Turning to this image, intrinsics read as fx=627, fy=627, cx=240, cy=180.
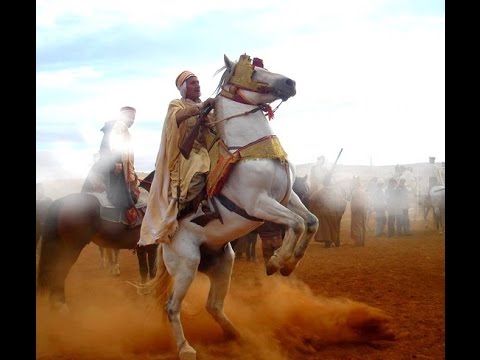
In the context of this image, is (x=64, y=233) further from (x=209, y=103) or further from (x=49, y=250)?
(x=209, y=103)

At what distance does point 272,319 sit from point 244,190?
259cm

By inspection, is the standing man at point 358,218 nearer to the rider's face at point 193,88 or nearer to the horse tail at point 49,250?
the horse tail at point 49,250

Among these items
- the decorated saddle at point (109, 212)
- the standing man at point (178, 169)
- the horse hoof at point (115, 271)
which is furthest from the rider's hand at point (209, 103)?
the horse hoof at point (115, 271)

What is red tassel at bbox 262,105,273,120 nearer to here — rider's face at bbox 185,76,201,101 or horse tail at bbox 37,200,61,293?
rider's face at bbox 185,76,201,101

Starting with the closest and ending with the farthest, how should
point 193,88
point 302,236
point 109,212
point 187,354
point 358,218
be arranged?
point 302,236
point 187,354
point 193,88
point 109,212
point 358,218

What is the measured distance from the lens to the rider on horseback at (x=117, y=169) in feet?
30.3

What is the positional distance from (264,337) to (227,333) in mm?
466

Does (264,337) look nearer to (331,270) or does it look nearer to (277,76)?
(277,76)

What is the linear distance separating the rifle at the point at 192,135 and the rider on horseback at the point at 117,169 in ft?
8.76

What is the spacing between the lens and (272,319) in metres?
8.30

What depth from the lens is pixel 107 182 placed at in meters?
9.26

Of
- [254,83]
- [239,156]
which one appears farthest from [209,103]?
[239,156]
